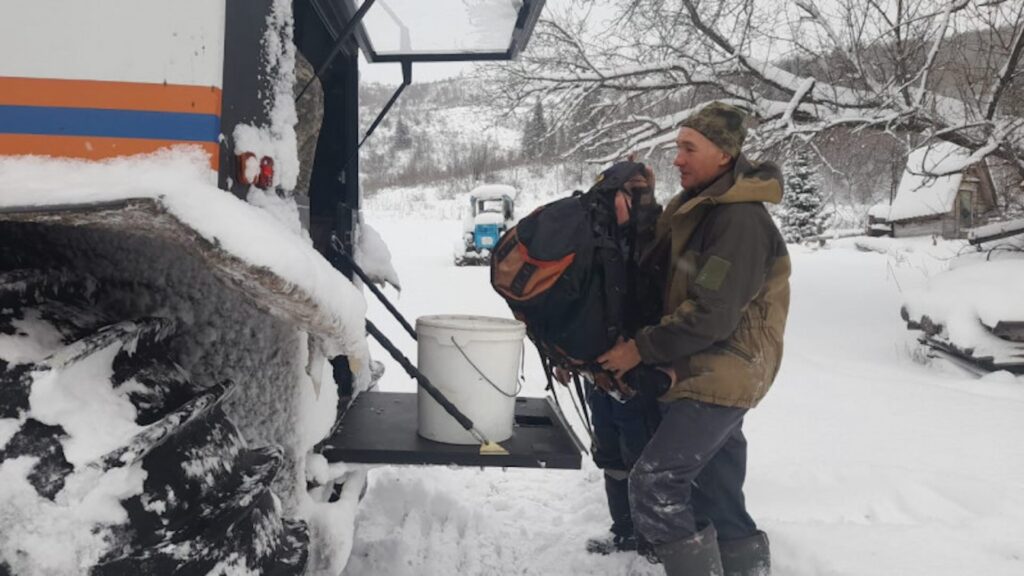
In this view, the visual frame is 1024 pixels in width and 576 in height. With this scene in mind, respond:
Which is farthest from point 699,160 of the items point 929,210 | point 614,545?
point 929,210

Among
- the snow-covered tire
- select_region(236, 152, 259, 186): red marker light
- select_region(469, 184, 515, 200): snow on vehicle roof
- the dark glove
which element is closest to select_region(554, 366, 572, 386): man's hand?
the dark glove

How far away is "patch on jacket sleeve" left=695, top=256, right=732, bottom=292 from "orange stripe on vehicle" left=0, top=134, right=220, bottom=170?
68.4 inches

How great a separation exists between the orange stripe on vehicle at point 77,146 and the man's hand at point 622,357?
5.68 feet

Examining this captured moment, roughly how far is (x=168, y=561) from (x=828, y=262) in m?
21.6

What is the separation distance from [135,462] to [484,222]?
20494mm

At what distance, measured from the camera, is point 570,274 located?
2.71 metres

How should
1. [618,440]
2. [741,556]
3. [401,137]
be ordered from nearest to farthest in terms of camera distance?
1. [741,556]
2. [618,440]
3. [401,137]

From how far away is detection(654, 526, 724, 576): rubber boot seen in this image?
8.91 feet

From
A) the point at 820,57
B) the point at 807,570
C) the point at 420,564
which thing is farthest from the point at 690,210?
the point at 820,57

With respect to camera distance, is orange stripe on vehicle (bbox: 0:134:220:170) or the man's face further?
the man's face

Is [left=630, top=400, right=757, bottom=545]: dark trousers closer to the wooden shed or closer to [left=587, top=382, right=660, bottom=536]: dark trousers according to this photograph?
[left=587, top=382, right=660, bottom=536]: dark trousers

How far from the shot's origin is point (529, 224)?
8.89ft

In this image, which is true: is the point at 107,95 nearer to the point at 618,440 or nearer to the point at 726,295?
the point at 726,295

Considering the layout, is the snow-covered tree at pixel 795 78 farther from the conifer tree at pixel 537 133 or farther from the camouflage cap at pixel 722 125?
the camouflage cap at pixel 722 125
